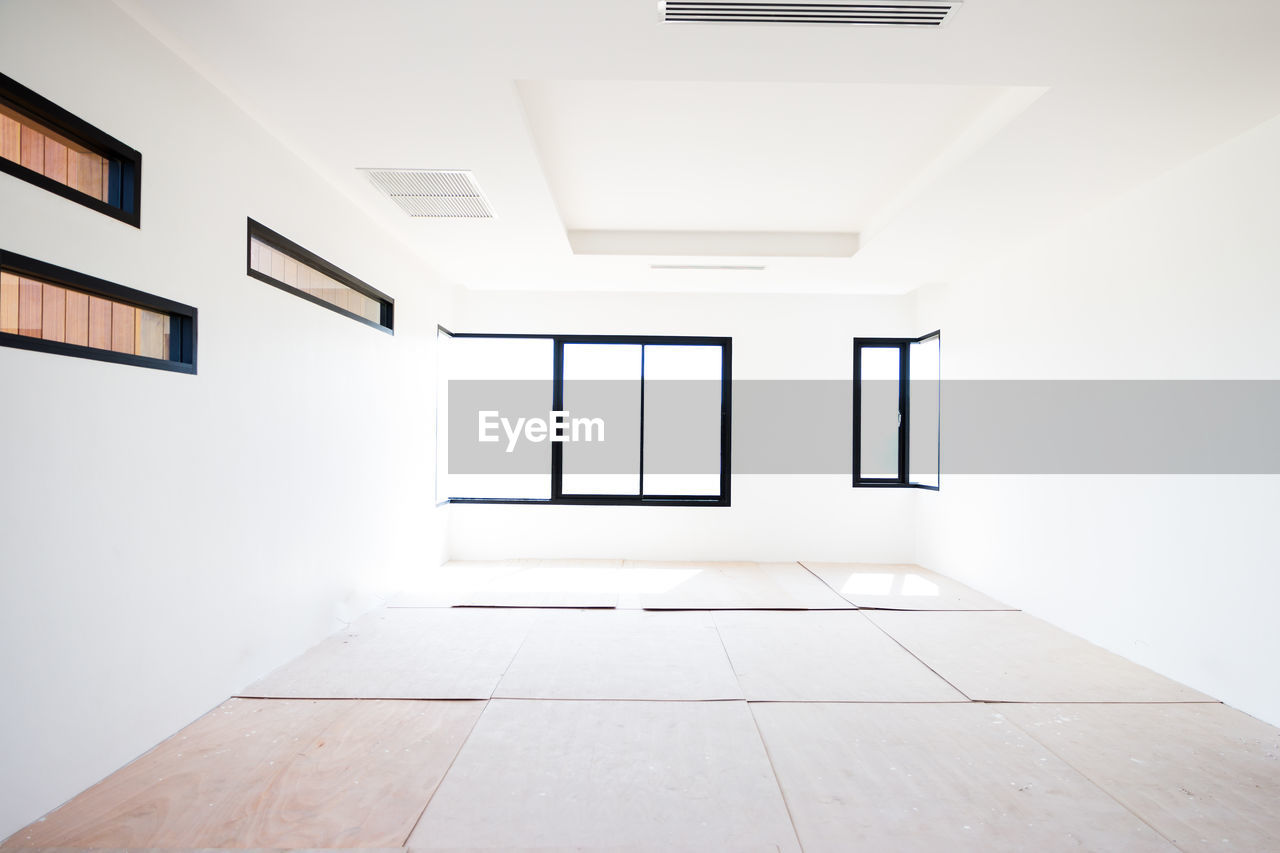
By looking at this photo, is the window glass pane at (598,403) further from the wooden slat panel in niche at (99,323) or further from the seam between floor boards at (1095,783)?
the wooden slat panel in niche at (99,323)

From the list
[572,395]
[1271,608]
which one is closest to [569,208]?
[572,395]

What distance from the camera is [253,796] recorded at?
237 cm

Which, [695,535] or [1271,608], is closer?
[1271,608]

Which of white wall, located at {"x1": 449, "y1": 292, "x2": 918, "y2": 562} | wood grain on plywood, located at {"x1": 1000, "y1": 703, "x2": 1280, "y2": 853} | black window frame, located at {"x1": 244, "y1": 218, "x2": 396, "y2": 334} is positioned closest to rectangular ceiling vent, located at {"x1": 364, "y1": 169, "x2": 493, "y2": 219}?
black window frame, located at {"x1": 244, "y1": 218, "x2": 396, "y2": 334}

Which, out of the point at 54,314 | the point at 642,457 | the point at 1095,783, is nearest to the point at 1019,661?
the point at 1095,783

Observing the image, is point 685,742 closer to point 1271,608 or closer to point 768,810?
point 768,810

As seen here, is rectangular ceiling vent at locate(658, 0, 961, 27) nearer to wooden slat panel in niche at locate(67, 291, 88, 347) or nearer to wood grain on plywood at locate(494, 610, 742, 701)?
wooden slat panel in niche at locate(67, 291, 88, 347)

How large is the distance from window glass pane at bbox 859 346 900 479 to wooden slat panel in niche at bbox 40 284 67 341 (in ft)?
20.7

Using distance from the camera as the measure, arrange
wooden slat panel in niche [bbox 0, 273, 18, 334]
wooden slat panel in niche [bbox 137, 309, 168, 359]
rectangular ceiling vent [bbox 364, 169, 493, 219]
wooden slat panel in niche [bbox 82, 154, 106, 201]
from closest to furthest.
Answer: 1. wooden slat panel in niche [bbox 0, 273, 18, 334]
2. wooden slat panel in niche [bbox 82, 154, 106, 201]
3. wooden slat panel in niche [bbox 137, 309, 168, 359]
4. rectangular ceiling vent [bbox 364, 169, 493, 219]

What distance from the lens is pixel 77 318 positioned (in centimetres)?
229

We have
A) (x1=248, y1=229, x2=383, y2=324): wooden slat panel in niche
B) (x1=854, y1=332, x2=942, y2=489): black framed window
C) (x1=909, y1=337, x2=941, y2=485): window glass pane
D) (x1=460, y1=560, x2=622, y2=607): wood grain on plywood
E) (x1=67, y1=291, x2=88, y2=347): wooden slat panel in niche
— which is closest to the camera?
(x1=67, y1=291, x2=88, y2=347): wooden slat panel in niche

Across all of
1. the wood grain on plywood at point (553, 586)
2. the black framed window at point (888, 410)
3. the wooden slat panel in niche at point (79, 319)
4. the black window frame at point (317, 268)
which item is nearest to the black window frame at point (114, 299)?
the wooden slat panel in niche at point (79, 319)

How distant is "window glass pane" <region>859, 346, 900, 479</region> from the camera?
6.93m

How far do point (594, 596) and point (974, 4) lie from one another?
4.36 meters
